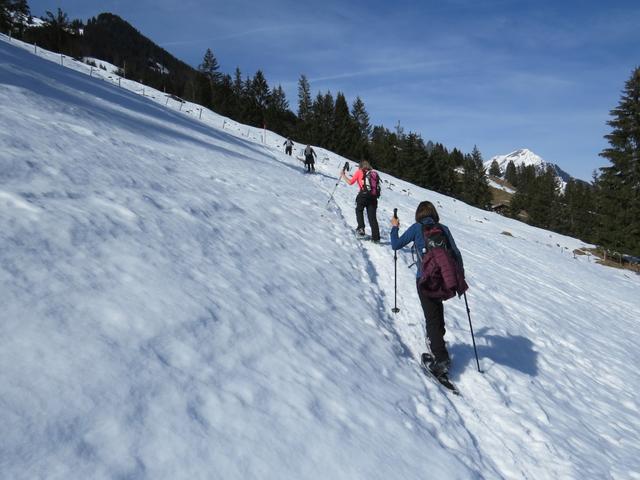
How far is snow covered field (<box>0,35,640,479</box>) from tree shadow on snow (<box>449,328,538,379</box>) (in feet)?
0.14

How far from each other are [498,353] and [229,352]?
17.8 ft

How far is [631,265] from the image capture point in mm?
28781

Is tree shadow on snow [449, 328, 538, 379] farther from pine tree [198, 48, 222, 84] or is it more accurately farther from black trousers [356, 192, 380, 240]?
pine tree [198, 48, 222, 84]

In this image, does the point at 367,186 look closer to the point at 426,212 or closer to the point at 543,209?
the point at 426,212

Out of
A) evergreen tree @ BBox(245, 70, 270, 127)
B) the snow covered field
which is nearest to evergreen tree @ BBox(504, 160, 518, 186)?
evergreen tree @ BBox(245, 70, 270, 127)

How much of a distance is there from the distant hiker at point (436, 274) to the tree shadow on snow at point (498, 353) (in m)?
0.83

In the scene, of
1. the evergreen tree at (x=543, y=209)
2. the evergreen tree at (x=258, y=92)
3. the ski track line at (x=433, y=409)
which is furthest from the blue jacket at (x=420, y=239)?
the evergreen tree at (x=543, y=209)

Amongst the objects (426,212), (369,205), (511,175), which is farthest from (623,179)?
(511,175)

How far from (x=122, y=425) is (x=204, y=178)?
8.15 metres

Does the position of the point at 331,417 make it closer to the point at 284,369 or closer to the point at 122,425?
the point at 284,369

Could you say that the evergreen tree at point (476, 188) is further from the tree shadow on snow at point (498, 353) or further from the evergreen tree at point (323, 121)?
the tree shadow on snow at point (498, 353)

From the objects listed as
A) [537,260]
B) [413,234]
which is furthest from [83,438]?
[537,260]

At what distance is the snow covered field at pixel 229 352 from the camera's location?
2.55m

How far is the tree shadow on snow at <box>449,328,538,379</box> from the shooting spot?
6271mm
